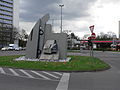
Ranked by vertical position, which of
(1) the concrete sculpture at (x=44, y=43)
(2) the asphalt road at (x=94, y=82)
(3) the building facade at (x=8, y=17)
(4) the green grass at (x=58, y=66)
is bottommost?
(2) the asphalt road at (x=94, y=82)

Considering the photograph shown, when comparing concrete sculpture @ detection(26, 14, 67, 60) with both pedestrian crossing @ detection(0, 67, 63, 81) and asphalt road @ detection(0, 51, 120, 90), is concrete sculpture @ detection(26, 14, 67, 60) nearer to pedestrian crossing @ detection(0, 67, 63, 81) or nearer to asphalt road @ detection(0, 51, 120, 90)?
pedestrian crossing @ detection(0, 67, 63, 81)

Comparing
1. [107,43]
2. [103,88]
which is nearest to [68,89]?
[103,88]

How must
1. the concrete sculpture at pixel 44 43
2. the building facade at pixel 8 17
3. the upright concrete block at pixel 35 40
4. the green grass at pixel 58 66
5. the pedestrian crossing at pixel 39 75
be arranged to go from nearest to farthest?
the pedestrian crossing at pixel 39 75
the green grass at pixel 58 66
the concrete sculpture at pixel 44 43
the upright concrete block at pixel 35 40
the building facade at pixel 8 17

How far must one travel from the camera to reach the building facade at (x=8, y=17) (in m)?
85.6

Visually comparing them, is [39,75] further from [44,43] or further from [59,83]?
[44,43]

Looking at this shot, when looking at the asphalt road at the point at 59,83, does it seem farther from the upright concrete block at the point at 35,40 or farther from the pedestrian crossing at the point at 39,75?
the upright concrete block at the point at 35,40

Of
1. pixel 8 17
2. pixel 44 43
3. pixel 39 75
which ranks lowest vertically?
pixel 39 75

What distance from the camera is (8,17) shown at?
364 ft

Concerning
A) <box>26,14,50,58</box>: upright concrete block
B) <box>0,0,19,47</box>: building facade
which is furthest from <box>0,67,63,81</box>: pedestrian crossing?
<box>0,0,19,47</box>: building facade

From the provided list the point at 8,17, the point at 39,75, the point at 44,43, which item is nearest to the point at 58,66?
the point at 39,75

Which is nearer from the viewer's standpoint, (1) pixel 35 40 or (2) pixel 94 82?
(2) pixel 94 82

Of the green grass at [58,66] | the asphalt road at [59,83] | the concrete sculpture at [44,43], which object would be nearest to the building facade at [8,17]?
the concrete sculpture at [44,43]

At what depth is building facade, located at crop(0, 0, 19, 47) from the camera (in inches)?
3369

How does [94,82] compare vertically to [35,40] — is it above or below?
below
